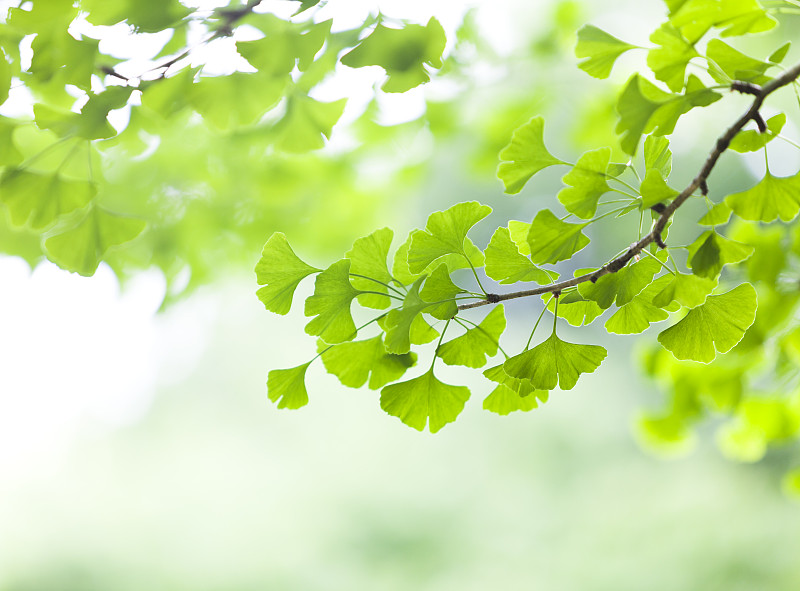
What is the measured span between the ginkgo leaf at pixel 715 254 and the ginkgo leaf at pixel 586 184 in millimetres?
45

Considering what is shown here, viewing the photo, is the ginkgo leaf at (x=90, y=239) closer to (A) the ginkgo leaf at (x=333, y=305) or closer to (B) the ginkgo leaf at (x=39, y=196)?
(B) the ginkgo leaf at (x=39, y=196)

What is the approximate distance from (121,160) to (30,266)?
24 centimetres

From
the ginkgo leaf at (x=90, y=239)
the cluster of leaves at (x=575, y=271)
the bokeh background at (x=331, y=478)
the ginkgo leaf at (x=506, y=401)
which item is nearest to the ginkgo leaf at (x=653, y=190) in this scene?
the cluster of leaves at (x=575, y=271)

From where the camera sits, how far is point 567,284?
9.8 inches

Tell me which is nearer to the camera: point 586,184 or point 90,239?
point 586,184

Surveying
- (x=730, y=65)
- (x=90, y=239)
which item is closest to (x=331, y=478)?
(x=90, y=239)

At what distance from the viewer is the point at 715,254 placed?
0.24 m

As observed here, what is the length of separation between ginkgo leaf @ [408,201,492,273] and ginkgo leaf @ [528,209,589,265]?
3 centimetres

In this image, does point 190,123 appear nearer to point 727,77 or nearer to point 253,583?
point 727,77

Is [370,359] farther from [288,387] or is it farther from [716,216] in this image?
[716,216]

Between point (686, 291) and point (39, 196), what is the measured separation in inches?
13.8

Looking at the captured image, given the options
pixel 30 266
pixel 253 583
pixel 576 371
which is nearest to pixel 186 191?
pixel 30 266

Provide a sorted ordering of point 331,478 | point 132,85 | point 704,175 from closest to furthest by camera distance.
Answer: point 704,175, point 132,85, point 331,478

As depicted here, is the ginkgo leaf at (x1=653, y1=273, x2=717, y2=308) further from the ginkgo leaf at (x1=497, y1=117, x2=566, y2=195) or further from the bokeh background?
the bokeh background
